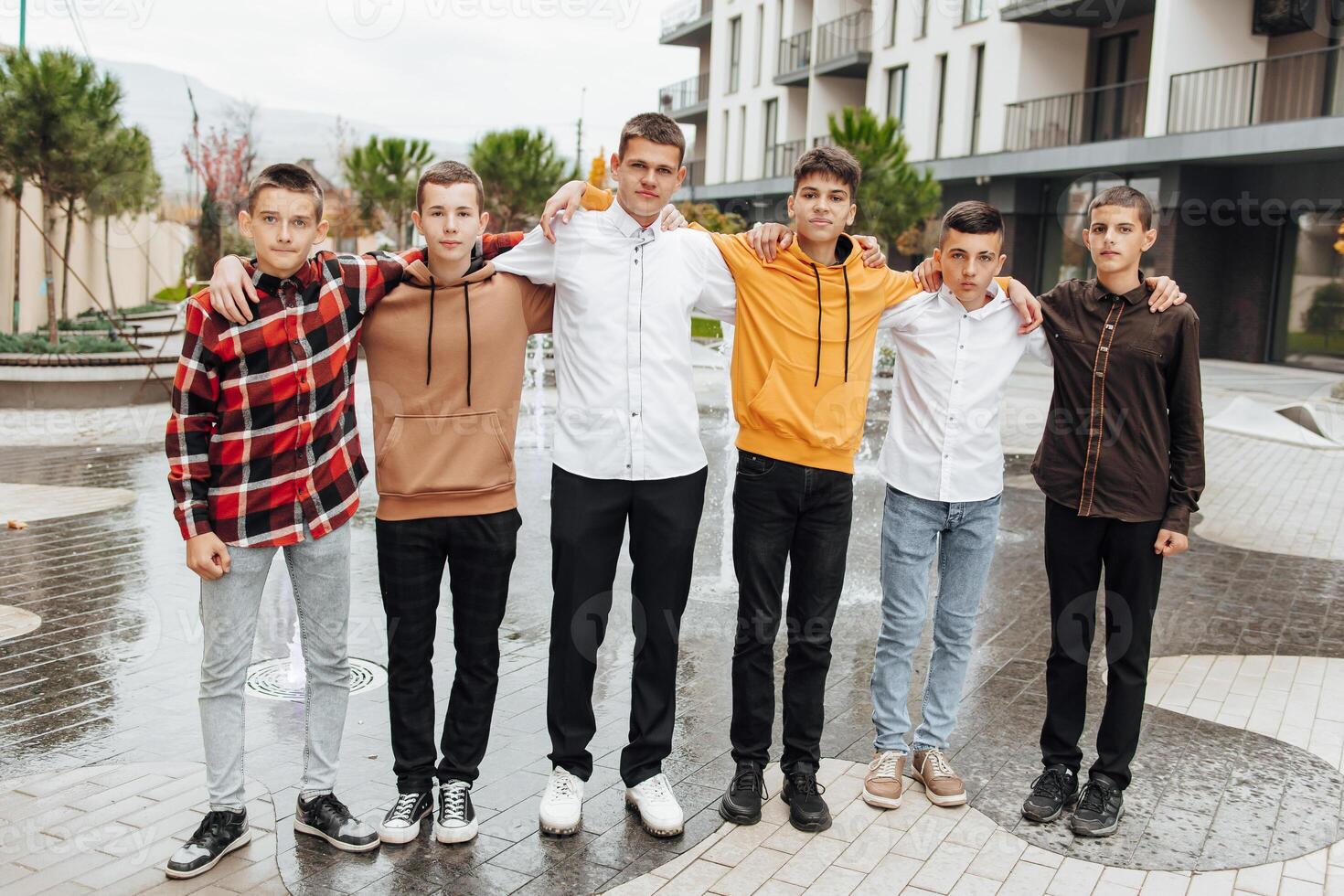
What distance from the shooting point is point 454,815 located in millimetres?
3654

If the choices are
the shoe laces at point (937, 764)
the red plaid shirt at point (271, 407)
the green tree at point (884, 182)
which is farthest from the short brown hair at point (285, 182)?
the green tree at point (884, 182)

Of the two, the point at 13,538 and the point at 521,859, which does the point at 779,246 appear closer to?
the point at 521,859

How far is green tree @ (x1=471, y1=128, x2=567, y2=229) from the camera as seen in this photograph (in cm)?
4306

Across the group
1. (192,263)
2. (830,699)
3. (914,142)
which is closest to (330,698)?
(830,699)

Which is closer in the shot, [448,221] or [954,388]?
[448,221]

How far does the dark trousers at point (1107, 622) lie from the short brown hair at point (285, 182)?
2661 mm

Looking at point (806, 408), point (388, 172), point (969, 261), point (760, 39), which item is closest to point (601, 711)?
point (806, 408)

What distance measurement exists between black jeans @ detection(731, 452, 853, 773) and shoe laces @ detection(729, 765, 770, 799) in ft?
0.12

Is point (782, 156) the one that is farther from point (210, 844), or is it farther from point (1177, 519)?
point (210, 844)

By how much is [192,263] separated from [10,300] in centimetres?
1730

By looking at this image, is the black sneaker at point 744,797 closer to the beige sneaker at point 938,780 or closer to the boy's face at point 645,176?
the beige sneaker at point 938,780

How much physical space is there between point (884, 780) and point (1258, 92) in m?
23.2

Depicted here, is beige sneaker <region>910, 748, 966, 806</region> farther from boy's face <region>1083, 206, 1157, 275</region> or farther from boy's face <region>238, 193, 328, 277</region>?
boy's face <region>238, 193, 328, 277</region>

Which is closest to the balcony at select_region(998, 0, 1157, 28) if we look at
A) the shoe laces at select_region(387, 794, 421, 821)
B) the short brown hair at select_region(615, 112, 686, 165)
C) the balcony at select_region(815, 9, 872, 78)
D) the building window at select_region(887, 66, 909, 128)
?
the building window at select_region(887, 66, 909, 128)
